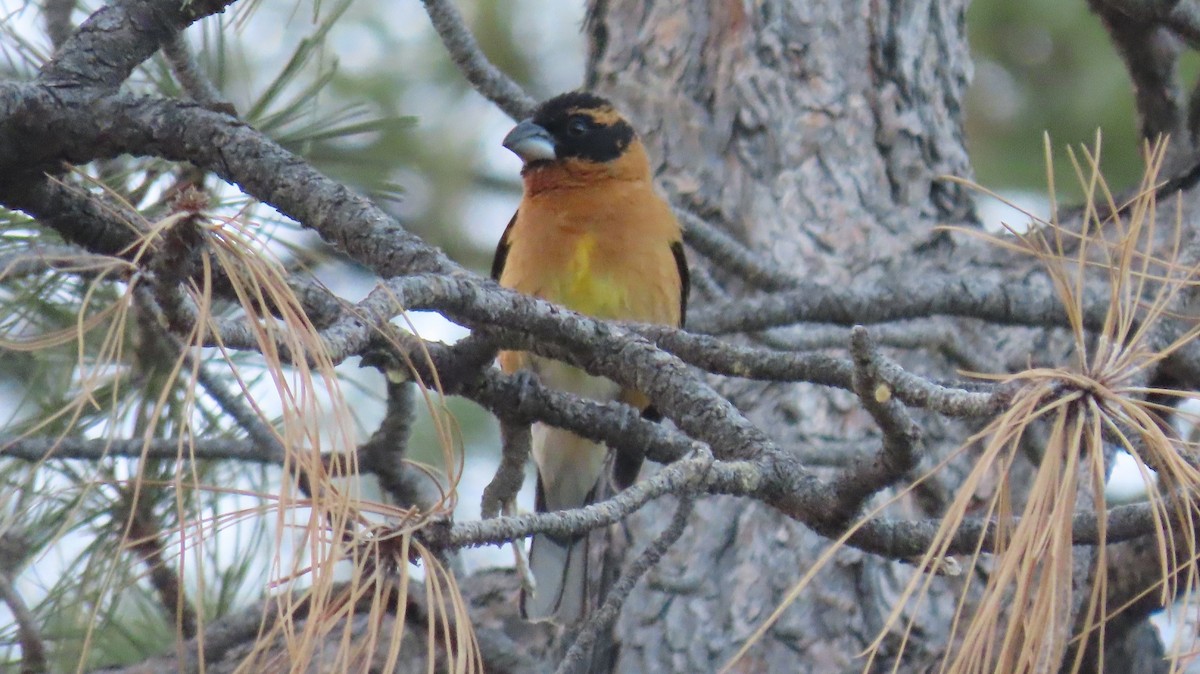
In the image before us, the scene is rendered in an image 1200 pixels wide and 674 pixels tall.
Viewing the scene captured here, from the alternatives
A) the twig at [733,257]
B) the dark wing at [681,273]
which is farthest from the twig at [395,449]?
the dark wing at [681,273]

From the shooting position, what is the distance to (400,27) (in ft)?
23.2

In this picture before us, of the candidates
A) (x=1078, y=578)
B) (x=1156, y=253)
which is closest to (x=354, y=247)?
(x=1078, y=578)

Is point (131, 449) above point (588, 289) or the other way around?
the other way around

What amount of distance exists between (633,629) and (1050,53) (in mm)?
4415

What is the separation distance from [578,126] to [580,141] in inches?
2.0

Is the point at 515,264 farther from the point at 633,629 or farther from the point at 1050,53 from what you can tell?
the point at 1050,53

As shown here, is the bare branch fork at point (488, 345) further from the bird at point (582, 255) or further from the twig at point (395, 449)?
the bird at point (582, 255)

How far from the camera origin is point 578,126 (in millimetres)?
4246

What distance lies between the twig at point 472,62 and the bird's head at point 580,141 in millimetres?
266

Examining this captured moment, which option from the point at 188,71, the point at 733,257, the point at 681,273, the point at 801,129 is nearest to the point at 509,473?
the point at 188,71

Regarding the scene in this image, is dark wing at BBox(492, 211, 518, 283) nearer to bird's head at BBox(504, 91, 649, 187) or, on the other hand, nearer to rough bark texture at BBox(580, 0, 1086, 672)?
bird's head at BBox(504, 91, 649, 187)

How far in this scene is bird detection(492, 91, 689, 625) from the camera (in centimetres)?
401

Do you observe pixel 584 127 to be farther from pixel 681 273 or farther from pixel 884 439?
pixel 884 439

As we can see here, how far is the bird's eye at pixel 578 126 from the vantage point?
4234 millimetres
